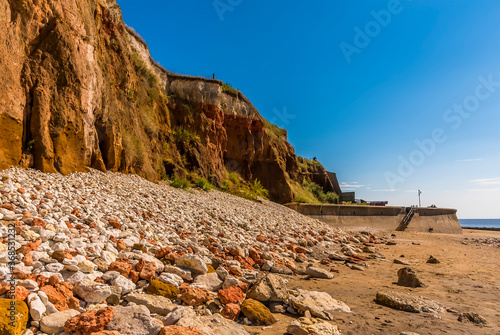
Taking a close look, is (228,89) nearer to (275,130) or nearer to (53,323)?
(275,130)

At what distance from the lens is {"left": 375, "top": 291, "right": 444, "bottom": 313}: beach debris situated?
157 inches

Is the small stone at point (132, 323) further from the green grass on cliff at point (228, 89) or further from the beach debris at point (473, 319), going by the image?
the green grass on cliff at point (228, 89)

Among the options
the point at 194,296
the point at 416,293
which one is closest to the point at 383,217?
the point at 416,293

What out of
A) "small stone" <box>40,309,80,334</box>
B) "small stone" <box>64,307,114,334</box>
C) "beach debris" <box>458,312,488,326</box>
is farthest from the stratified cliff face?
"beach debris" <box>458,312,488,326</box>

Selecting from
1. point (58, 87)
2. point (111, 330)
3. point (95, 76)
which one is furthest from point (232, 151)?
point (111, 330)

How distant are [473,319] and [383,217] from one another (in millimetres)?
18672

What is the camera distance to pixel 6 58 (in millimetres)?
6348

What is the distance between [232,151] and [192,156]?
20.7ft

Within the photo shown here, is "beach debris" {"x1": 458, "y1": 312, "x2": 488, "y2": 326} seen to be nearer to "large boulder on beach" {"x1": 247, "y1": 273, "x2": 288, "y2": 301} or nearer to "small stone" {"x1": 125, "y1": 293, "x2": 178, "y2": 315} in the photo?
"large boulder on beach" {"x1": 247, "y1": 273, "x2": 288, "y2": 301}

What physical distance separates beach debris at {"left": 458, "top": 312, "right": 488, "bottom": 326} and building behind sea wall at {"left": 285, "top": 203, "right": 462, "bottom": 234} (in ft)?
50.4

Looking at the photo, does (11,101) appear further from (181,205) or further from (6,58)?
(181,205)

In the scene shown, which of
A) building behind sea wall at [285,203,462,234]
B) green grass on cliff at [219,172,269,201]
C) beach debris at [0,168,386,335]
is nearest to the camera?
beach debris at [0,168,386,335]

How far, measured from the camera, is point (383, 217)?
21.1 metres

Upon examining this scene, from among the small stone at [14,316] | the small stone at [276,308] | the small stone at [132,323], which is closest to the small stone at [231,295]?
the small stone at [276,308]
